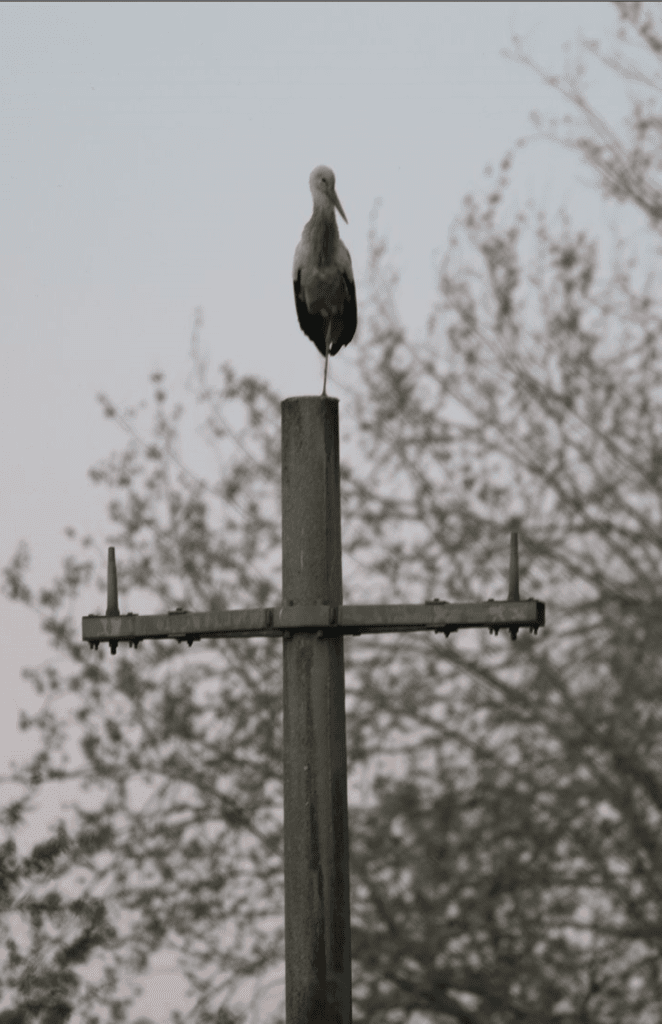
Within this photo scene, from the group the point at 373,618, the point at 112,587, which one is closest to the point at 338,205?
the point at 112,587

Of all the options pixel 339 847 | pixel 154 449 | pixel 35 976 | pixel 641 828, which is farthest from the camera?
pixel 154 449

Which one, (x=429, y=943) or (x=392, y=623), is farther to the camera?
(x=429, y=943)

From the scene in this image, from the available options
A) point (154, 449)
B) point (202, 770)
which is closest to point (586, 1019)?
point (202, 770)

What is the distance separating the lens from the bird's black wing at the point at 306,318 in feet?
18.4

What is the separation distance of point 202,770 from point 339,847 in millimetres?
6764

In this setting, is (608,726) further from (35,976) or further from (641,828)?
(35,976)

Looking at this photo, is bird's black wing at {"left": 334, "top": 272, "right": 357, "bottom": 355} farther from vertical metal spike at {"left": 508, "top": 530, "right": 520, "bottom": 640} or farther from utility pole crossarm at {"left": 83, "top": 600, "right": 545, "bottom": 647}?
utility pole crossarm at {"left": 83, "top": 600, "right": 545, "bottom": 647}

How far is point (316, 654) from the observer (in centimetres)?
396

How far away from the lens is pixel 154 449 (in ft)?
36.3

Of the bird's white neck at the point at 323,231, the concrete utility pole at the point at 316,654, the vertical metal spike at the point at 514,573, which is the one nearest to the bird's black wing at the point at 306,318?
the bird's white neck at the point at 323,231

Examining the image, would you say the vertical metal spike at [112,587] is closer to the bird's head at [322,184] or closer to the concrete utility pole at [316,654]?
the concrete utility pole at [316,654]

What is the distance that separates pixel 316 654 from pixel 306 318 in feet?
6.56

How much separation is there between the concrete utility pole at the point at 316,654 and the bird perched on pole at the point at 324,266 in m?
1.31

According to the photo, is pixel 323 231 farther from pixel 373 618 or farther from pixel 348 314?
pixel 373 618
